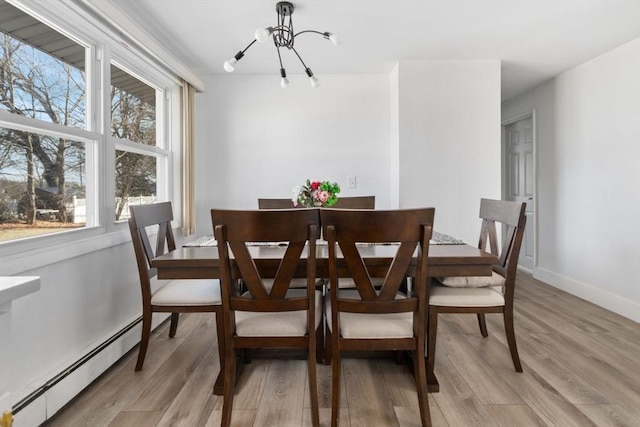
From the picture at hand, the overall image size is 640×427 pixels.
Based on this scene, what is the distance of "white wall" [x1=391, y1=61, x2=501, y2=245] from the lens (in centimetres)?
330

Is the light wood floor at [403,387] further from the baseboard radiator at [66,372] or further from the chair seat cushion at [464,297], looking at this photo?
the chair seat cushion at [464,297]

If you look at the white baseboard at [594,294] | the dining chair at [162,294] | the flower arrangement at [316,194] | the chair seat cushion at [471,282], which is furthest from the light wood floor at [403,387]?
the flower arrangement at [316,194]

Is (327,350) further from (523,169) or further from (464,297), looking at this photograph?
(523,169)

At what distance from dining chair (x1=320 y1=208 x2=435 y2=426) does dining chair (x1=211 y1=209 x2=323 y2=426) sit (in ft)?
0.30

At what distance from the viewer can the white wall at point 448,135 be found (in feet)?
10.8

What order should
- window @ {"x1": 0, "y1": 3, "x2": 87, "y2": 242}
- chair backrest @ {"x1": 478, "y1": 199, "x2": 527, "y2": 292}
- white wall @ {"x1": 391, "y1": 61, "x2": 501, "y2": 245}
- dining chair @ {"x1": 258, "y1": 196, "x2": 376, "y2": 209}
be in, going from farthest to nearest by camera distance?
white wall @ {"x1": 391, "y1": 61, "x2": 501, "y2": 245}
dining chair @ {"x1": 258, "y1": 196, "x2": 376, "y2": 209}
chair backrest @ {"x1": 478, "y1": 199, "x2": 527, "y2": 292}
window @ {"x1": 0, "y1": 3, "x2": 87, "y2": 242}

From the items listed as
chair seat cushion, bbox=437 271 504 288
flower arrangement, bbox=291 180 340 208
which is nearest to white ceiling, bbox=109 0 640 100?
flower arrangement, bbox=291 180 340 208

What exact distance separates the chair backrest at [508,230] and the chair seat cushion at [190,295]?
164 centimetres

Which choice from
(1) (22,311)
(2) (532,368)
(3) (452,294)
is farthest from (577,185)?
(1) (22,311)

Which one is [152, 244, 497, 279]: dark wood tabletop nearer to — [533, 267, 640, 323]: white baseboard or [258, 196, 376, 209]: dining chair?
[258, 196, 376, 209]: dining chair

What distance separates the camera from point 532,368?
201 cm

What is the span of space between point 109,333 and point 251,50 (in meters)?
2.46

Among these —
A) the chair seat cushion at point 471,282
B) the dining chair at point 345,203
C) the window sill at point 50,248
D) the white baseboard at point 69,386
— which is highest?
the dining chair at point 345,203

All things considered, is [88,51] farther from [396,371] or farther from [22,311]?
[396,371]
